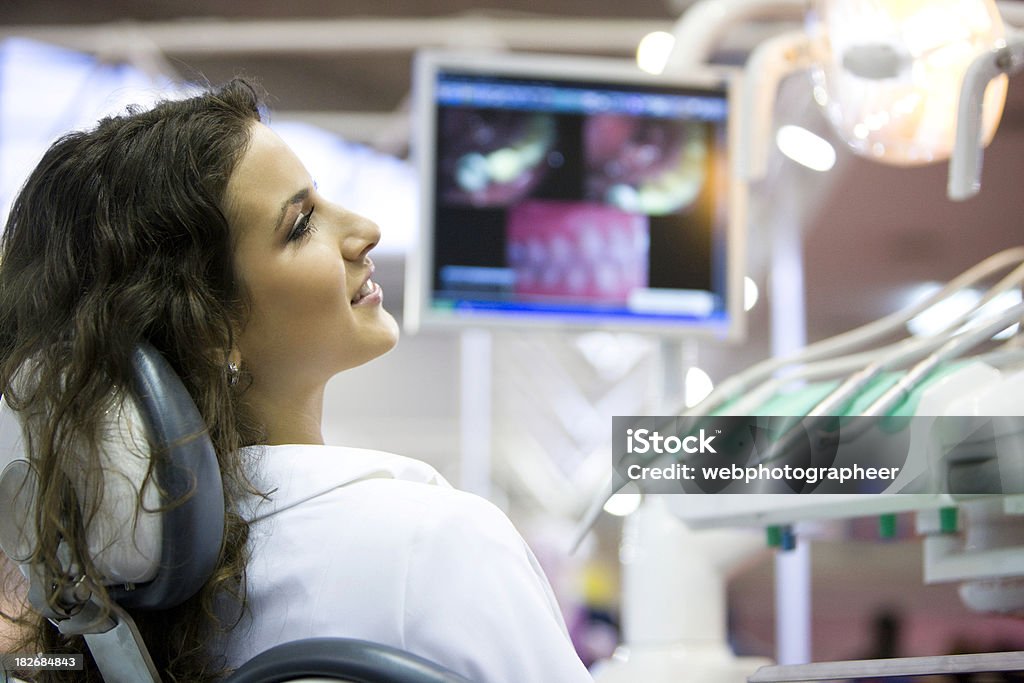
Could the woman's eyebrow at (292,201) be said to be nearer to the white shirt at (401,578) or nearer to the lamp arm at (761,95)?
the white shirt at (401,578)

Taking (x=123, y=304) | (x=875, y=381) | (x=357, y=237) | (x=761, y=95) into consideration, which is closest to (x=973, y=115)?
(x=875, y=381)

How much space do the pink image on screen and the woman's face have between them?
0.86 meters

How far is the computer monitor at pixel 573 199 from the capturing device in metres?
2.07

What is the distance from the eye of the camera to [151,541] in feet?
2.95

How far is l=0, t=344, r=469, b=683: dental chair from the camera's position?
0.86 meters

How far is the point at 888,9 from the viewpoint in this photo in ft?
5.06

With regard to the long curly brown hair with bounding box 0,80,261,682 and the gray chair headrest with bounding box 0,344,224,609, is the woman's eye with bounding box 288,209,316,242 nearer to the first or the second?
the long curly brown hair with bounding box 0,80,261,682

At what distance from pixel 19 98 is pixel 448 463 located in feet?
11.7

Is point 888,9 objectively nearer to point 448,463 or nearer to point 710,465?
point 710,465

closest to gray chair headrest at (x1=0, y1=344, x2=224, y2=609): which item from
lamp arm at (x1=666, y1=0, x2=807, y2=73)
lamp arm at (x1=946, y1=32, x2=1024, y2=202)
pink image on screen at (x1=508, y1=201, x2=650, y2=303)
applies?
lamp arm at (x1=946, y1=32, x2=1024, y2=202)

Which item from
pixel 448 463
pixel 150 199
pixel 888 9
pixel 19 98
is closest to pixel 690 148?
pixel 888 9

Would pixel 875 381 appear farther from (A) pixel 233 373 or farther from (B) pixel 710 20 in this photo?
(B) pixel 710 20

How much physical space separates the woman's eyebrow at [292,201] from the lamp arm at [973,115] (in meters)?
0.67

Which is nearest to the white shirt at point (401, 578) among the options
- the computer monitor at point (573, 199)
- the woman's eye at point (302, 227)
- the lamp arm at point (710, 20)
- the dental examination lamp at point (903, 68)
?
the woman's eye at point (302, 227)
